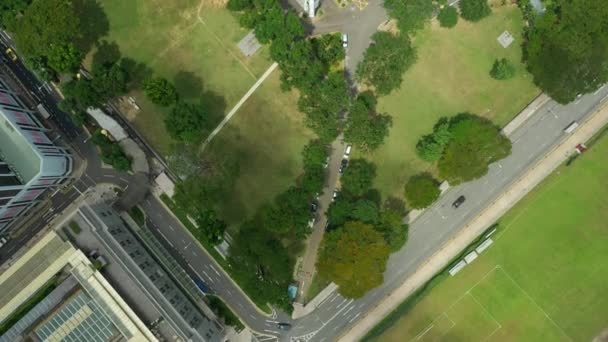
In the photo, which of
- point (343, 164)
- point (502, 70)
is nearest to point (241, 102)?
point (343, 164)

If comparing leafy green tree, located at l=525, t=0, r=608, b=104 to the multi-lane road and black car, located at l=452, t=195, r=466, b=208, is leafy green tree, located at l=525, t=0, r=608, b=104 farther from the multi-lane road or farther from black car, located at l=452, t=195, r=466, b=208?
black car, located at l=452, t=195, r=466, b=208

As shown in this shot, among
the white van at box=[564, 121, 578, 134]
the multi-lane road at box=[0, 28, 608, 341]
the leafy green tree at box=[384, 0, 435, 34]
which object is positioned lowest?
the white van at box=[564, 121, 578, 134]

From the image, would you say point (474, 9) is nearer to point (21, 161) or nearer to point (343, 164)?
point (343, 164)

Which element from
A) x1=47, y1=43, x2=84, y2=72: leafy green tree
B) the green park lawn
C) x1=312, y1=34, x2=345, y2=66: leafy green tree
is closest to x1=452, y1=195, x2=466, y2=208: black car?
the green park lawn

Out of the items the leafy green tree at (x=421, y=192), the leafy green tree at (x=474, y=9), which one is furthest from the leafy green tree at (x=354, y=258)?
the leafy green tree at (x=474, y=9)

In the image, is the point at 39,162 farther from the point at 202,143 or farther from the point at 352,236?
the point at 352,236

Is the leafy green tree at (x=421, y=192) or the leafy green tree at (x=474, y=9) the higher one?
the leafy green tree at (x=474, y=9)

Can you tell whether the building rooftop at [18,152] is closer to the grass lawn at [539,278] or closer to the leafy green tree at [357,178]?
the leafy green tree at [357,178]
